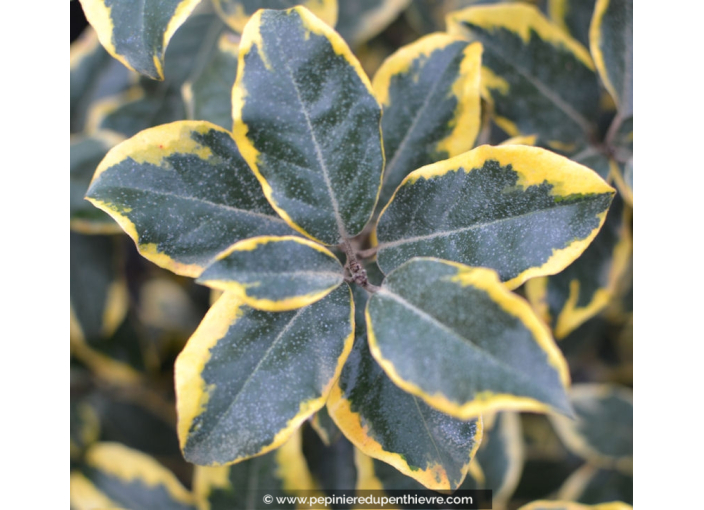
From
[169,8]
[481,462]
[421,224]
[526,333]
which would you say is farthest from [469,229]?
[481,462]

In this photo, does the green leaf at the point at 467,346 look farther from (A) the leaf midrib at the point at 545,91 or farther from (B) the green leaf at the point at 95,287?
(B) the green leaf at the point at 95,287

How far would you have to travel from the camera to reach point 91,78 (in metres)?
1.10

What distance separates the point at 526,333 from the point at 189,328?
798 mm

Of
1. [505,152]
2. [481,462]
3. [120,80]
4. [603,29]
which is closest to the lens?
[505,152]

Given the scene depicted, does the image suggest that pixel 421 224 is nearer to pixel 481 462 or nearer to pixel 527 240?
pixel 527 240

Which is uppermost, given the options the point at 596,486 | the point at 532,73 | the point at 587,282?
the point at 532,73

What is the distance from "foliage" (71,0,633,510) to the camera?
0.53 metres

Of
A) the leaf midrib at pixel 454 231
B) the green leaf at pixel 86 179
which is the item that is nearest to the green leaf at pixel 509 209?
the leaf midrib at pixel 454 231

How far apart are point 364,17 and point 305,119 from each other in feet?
1.42

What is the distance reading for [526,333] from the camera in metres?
0.47

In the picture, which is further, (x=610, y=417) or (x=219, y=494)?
(x=610, y=417)

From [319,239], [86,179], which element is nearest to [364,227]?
[319,239]

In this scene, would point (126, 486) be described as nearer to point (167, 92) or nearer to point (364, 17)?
point (167, 92)

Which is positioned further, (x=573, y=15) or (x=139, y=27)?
(x=573, y=15)
